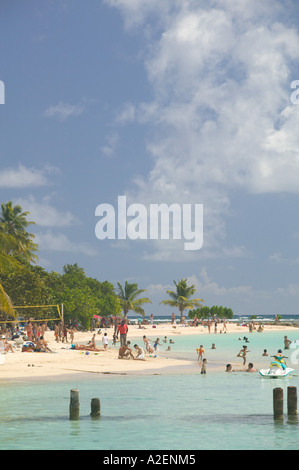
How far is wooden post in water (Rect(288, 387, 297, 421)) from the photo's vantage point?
2038cm

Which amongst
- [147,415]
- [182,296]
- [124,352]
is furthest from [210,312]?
[147,415]

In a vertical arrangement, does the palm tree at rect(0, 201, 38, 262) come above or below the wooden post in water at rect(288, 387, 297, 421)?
above

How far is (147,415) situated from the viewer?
882 inches

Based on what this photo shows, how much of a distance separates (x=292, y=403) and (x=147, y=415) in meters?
5.22

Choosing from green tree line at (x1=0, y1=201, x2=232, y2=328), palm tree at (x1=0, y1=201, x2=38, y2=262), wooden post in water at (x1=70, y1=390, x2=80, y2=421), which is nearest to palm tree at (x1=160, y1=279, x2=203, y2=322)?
green tree line at (x1=0, y1=201, x2=232, y2=328)

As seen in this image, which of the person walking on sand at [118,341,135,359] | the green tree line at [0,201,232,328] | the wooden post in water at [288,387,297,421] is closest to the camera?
the wooden post in water at [288,387,297,421]

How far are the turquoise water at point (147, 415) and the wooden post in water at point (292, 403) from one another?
0.60 m

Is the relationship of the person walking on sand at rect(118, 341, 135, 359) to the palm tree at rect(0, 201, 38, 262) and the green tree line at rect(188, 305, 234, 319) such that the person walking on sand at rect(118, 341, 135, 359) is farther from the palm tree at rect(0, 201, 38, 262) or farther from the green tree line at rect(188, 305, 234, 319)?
the green tree line at rect(188, 305, 234, 319)

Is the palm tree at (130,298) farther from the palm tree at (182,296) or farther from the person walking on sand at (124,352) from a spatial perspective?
the person walking on sand at (124,352)

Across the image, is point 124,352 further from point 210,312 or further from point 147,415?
point 210,312

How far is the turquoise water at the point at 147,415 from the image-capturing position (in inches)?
717

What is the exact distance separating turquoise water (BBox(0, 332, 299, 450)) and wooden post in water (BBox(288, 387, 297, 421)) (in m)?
0.60
